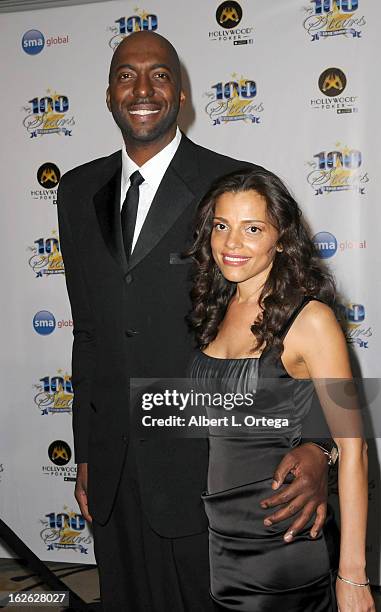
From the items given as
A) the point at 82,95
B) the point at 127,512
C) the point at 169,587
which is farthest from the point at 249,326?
the point at 82,95

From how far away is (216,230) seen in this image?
143 centimetres

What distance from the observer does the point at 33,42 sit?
2.95 metres

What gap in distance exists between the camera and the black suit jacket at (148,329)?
1579 mm

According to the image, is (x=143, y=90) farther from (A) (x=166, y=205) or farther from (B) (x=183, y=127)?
(B) (x=183, y=127)

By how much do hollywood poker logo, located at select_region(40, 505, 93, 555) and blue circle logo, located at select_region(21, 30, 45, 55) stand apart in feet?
6.09

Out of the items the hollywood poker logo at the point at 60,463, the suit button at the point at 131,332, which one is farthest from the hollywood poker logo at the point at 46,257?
the suit button at the point at 131,332

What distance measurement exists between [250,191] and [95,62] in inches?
68.5

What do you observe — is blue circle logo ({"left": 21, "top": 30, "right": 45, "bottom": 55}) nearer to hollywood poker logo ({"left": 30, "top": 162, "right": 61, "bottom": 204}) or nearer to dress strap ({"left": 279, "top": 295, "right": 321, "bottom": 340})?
hollywood poker logo ({"left": 30, "top": 162, "right": 61, "bottom": 204})

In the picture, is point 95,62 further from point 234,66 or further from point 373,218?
point 373,218

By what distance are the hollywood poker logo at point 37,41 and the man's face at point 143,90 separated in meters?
1.39

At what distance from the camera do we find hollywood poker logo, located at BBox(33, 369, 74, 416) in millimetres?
3027

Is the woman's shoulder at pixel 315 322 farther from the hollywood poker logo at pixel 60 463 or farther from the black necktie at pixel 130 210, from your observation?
the hollywood poker logo at pixel 60 463

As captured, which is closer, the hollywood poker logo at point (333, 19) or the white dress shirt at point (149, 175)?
the white dress shirt at point (149, 175)

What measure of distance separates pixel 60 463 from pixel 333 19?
2.02 meters
